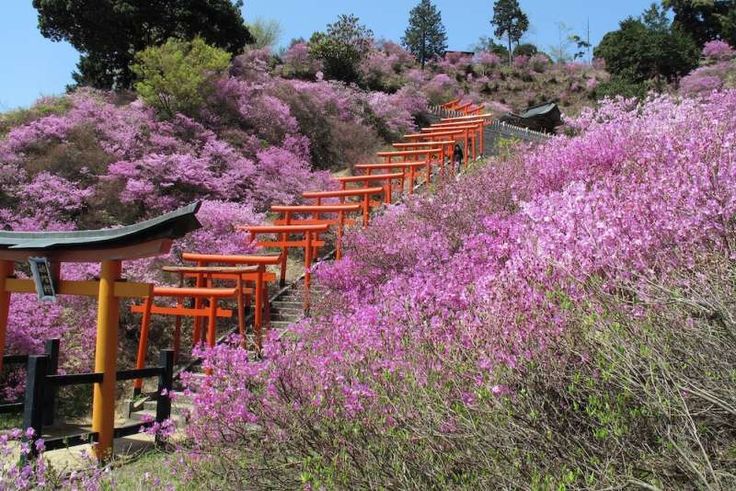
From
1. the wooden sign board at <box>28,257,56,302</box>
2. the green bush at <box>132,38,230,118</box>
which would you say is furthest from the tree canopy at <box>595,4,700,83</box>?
the wooden sign board at <box>28,257,56,302</box>

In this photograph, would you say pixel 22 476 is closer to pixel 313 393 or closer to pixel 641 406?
pixel 313 393

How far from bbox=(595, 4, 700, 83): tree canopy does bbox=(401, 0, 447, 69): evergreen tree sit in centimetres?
1125

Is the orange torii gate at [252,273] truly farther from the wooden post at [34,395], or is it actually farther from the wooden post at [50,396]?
the wooden post at [34,395]

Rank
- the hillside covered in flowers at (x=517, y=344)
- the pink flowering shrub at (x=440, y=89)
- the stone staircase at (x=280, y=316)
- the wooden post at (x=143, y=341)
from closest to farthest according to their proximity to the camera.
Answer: the hillside covered in flowers at (x=517, y=344), the stone staircase at (x=280, y=316), the wooden post at (x=143, y=341), the pink flowering shrub at (x=440, y=89)

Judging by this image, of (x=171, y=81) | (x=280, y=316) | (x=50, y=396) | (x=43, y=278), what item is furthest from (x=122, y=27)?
(x=50, y=396)

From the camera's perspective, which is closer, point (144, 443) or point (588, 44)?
point (144, 443)

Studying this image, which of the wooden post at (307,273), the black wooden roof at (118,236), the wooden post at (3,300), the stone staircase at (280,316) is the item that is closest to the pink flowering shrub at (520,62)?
the stone staircase at (280,316)

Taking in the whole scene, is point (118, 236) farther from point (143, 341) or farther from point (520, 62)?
point (520, 62)

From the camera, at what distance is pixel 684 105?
8242mm

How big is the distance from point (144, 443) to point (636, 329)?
4.56m

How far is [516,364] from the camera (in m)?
3.18

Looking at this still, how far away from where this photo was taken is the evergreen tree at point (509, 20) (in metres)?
48.5

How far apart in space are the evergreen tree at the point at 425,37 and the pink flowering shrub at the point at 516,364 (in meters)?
39.3

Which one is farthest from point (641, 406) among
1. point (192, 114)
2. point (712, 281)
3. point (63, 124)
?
point (192, 114)
